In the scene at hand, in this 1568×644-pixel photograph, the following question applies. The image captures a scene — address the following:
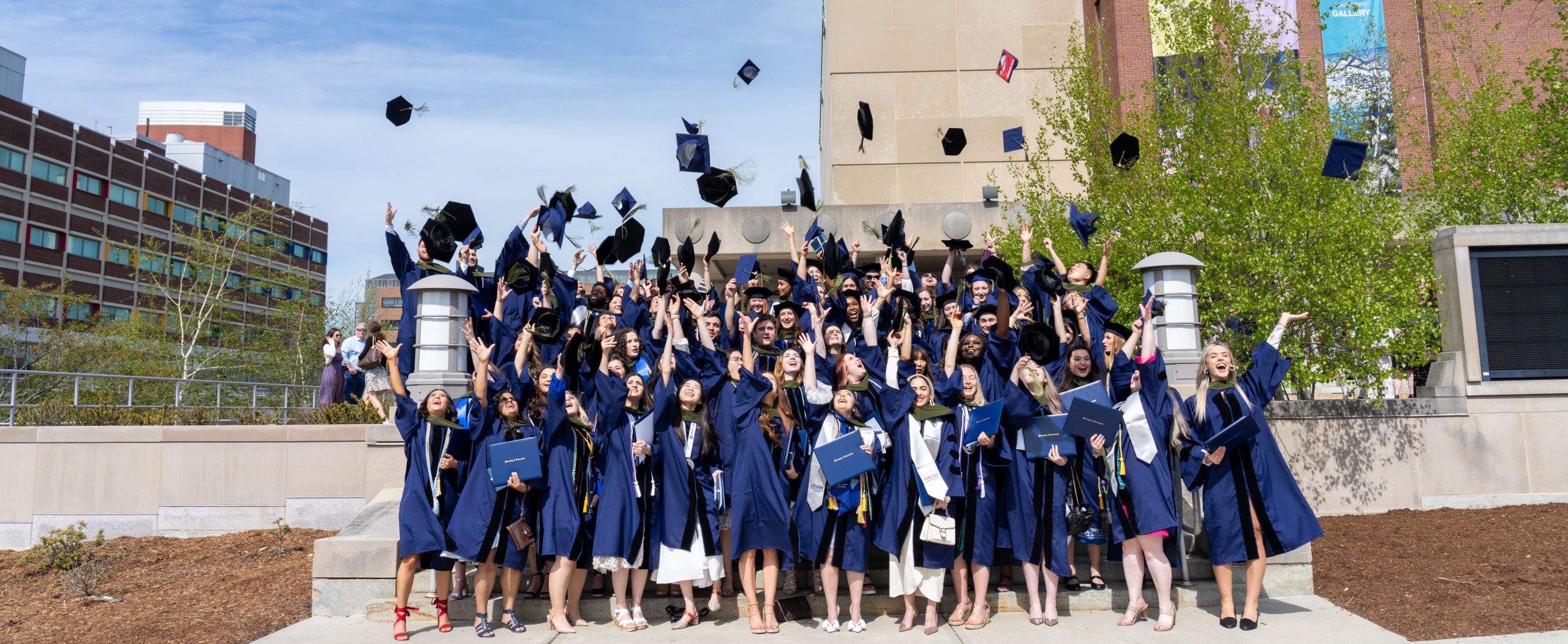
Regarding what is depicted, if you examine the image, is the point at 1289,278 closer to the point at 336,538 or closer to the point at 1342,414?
the point at 1342,414

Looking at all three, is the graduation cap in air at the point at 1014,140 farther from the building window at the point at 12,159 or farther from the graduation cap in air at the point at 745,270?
the building window at the point at 12,159

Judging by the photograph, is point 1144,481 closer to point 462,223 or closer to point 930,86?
point 462,223

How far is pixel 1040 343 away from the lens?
6.79 m

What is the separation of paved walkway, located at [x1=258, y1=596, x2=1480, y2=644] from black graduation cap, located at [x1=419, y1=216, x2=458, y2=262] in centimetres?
333

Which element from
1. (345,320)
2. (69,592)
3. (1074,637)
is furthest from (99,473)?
(345,320)

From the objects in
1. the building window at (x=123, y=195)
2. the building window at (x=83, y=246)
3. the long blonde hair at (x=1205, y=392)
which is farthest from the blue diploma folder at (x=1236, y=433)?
the building window at (x=123, y=195)

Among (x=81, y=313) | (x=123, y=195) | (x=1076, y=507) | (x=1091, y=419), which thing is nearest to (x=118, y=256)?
(x=123, y=195)

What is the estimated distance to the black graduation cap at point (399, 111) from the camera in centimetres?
1074

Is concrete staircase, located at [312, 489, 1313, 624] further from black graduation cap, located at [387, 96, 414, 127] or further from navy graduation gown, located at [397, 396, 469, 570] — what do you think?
black graduation cap, located at [387, 96, 414, 127]

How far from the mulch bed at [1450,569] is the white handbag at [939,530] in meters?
2.79

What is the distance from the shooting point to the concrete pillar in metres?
8.45

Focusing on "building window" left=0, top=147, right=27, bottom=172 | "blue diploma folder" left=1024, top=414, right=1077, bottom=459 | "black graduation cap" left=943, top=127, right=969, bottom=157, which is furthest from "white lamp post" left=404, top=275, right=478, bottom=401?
"building window" left=0, top=147, right=27, bottom=172

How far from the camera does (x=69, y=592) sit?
8.41 meters

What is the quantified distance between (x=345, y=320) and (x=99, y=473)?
1596 cm
